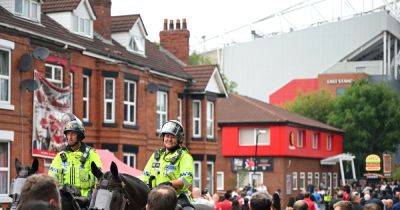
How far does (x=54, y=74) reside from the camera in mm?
32750

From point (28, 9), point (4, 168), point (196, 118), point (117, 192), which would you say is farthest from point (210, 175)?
point (117, 192)

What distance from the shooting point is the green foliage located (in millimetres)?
101938

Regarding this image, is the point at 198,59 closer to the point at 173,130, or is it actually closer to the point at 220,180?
the point at 220,180

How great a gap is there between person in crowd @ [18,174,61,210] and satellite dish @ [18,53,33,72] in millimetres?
24392

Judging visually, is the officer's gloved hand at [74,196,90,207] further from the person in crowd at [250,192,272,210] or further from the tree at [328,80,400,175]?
the tree at [328,80,400,175]

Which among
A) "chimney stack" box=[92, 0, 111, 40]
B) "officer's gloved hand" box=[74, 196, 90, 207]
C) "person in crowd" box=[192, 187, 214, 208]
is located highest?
"chimney stack" box=[92, 0, 111, 40]

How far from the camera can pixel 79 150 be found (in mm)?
10758

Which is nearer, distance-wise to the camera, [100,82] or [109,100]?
[100,82]

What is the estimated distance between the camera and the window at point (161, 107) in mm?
41812

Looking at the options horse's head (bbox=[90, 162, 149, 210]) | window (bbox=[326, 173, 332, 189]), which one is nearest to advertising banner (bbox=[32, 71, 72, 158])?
horse's head (bbox=[90, 162, 149, 210])

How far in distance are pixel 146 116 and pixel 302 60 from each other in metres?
60.7

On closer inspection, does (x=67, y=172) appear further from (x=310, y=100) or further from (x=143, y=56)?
(x=310, y=100)

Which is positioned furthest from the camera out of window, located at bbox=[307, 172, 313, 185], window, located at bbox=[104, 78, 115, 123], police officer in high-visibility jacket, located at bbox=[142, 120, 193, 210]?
window, located at bbox=[307, 172, 313, 185]

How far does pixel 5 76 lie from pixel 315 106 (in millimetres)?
55893
